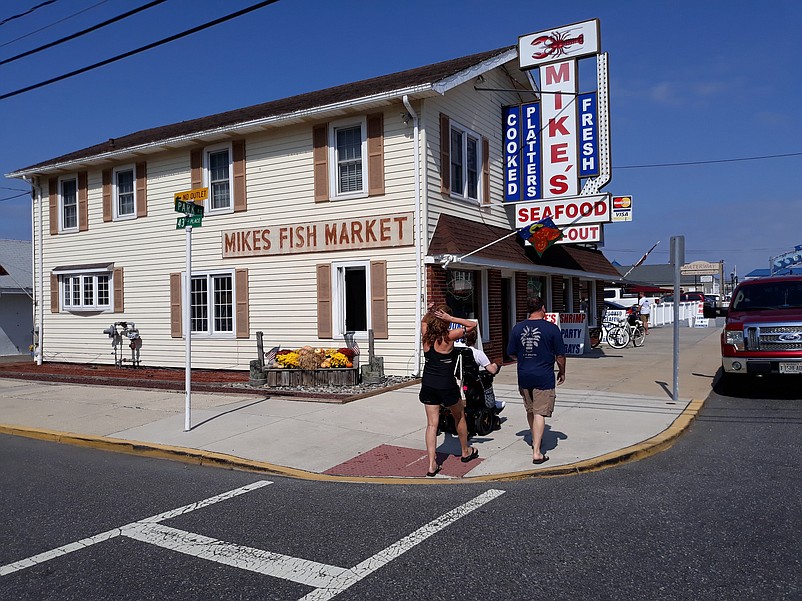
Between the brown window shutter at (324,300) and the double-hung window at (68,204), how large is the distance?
29.9ft

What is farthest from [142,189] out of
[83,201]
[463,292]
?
[463,292]

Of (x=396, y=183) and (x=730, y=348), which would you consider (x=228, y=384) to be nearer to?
(x=396, y=183)

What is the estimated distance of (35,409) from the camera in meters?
11.4

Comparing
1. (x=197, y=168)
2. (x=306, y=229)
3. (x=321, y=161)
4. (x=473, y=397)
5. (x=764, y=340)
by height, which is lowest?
(x=473, y=397)

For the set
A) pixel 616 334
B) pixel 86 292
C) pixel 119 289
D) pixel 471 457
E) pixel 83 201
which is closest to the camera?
pixel 471 457

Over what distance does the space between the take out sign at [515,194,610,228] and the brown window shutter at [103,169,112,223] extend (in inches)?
431

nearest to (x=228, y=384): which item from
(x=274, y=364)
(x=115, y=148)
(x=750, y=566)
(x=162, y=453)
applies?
(x=274, y=364)

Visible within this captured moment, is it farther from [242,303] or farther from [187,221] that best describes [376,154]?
[187,221]

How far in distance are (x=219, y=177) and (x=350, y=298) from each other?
4.80 meters

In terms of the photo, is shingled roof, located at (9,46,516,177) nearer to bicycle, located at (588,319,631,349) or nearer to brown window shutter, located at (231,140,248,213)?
brown window shutter, located at (231,140,248,213)

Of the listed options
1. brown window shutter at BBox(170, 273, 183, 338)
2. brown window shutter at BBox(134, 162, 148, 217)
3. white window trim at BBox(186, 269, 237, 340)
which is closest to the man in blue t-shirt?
white window trim at BBox(186, 269, 237, 340)

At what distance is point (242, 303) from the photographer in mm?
16094

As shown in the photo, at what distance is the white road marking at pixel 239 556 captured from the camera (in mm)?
4508

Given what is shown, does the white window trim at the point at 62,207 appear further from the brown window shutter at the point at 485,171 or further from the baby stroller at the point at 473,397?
the baby stroller at the point at 473,397
